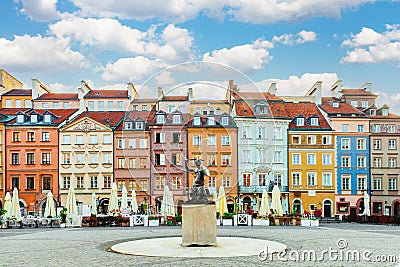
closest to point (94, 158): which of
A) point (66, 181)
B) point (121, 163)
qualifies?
point (121, 163)

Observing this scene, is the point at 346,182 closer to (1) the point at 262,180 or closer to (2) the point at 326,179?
(2) the point at 326,179

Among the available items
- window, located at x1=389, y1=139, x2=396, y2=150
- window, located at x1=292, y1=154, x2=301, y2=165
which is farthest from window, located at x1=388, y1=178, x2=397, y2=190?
window, located at x1=292, y1=154, x2=301, y2=165

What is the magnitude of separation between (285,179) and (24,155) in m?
25.4

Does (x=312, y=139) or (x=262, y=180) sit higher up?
(x=312, y=139)

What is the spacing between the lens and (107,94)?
6581cm

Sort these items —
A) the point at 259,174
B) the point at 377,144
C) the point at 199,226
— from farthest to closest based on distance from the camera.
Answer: the point at 377,144, the point at 259,174, the point at 199,226

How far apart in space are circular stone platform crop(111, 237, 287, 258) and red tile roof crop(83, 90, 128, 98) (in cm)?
4512

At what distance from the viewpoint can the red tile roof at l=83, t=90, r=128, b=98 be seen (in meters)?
65.1

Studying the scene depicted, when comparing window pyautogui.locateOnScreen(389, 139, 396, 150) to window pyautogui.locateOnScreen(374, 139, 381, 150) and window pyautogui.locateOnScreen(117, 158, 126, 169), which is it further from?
window pyautogui.locateOnScreen(117, 158, 126, 169)

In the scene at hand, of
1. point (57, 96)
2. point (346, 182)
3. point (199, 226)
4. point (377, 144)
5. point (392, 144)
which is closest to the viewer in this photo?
point (199, 226)

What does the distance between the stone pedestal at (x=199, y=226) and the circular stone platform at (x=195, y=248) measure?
16.1 inches

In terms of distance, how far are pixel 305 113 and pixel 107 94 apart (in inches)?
862

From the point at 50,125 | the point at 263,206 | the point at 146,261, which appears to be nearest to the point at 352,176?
the point at 263,206

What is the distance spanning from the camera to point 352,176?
58438 mm
